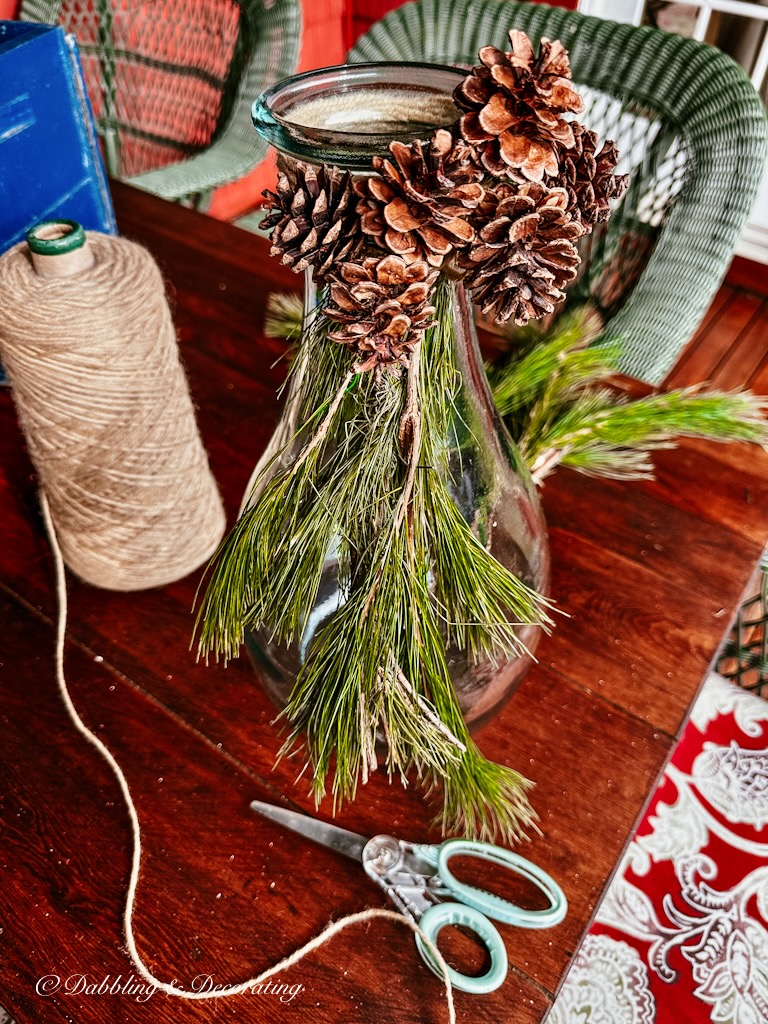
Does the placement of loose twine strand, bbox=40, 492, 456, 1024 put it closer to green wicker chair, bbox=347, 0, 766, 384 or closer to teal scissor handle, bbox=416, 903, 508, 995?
teal scissor handle, bbox=416, 903, 508, 995

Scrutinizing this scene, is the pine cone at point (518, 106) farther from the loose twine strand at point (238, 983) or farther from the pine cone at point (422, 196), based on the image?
the loose twine strand at point (238, 983)

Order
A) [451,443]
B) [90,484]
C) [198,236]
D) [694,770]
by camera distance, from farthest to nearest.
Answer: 1. [694,770]
2. [198,236]
3. [90,484]
4. [451,443]

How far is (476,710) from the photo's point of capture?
0.39m

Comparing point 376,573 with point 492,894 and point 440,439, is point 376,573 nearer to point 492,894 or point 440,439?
point 440,439

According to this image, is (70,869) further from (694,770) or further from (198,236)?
(694,770)

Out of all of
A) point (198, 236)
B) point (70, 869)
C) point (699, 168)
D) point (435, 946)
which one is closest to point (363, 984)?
point (435, 946)

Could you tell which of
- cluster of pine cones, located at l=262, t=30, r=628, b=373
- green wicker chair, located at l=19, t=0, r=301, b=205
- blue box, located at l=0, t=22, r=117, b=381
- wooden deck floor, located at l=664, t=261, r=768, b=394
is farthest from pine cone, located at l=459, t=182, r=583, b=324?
wooden deck floor, located at l=664, t=261, r=768, b=394

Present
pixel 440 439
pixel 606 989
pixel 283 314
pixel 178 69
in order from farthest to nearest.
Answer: pixel 178 69 < pixel 606 989 < pixel 283 314 < pixel 440 439

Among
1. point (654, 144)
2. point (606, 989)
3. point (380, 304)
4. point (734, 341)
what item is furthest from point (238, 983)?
point (734, 341)

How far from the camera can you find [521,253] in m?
0.22

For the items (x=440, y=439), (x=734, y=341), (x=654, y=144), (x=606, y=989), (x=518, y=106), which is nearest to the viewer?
(x=518, y=106)

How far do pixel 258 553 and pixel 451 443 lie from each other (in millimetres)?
96

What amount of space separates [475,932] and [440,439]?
9.0 inches

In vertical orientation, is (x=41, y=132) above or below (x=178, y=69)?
above
